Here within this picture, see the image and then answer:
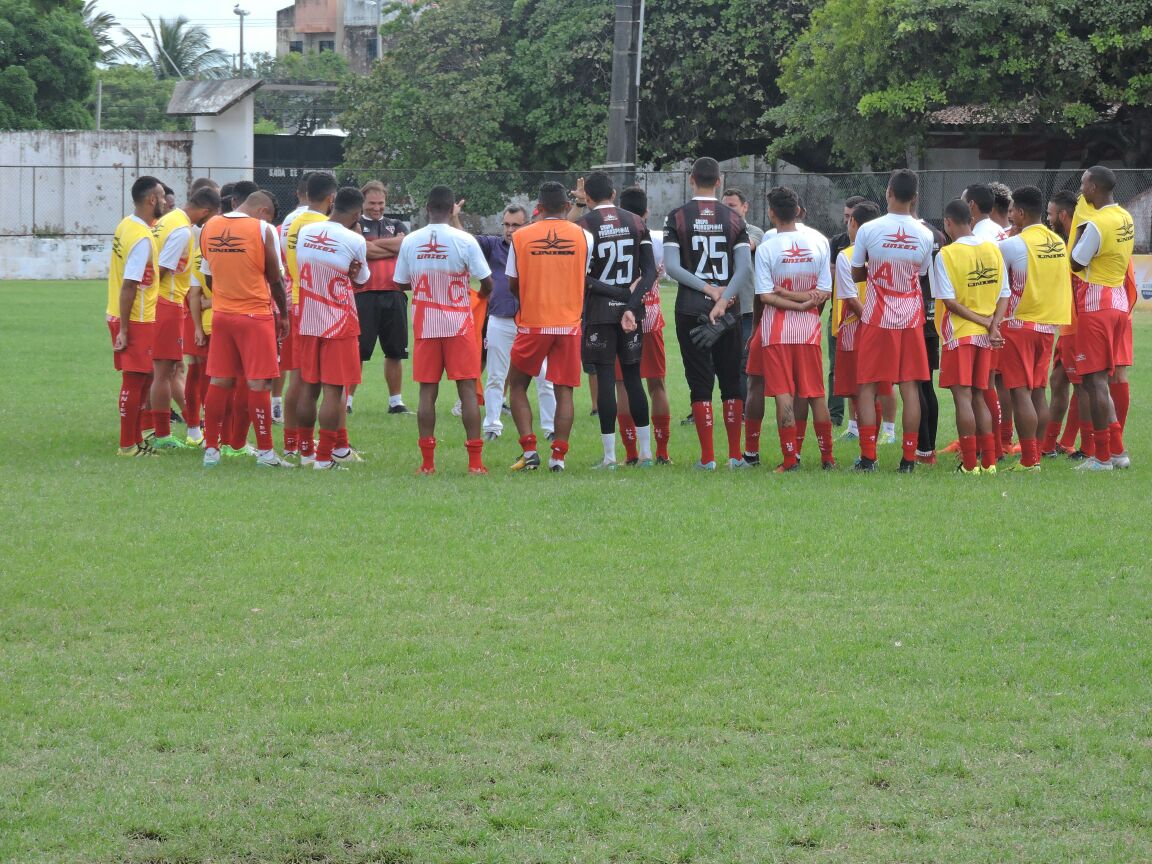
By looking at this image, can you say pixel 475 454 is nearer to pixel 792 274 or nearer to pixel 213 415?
pixel 213 415

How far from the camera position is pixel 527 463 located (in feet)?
36.6

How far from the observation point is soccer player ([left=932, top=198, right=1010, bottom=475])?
10.9 meters

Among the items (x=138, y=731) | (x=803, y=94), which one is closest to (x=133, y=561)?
(x=138, y=731)

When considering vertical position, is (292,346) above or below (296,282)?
below

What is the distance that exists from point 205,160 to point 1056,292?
35.5m

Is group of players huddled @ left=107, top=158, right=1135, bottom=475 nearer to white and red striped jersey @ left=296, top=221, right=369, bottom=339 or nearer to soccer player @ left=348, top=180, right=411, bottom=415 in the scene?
white and red striped jersey @ left=296, top=221, right=369, bottom=339

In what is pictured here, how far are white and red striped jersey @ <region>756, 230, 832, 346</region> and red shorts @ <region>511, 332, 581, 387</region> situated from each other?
4.87ft

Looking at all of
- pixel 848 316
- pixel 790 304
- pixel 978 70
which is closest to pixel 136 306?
pixel 790 304

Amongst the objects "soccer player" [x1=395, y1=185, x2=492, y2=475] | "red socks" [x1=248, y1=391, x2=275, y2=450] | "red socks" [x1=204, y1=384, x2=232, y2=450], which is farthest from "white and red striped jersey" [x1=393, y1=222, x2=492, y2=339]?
"red socks" [x1=204, y1=384, x2=232, y2=450]

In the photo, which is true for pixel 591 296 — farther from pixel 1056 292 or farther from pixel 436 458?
pixel 1056 292

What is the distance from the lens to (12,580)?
753cm

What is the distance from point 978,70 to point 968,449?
83.1 feet

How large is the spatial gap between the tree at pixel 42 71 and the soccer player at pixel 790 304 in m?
44.1

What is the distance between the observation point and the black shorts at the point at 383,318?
14352 mm
